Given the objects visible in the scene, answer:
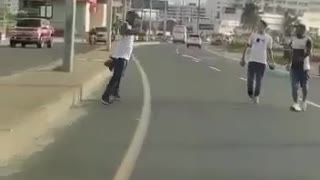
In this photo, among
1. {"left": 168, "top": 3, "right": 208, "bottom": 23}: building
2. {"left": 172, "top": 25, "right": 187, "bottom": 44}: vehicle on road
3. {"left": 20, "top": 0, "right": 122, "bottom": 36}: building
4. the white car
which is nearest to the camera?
the white car

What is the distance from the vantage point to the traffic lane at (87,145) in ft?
28.7

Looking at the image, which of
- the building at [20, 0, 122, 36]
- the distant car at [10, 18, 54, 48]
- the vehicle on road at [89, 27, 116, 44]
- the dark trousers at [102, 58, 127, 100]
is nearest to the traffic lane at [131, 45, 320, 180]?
the dark trousers at [102, 58, 127, 100]

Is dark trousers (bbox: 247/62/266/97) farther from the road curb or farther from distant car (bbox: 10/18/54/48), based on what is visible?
distant car (bbox: 10/18/54/48)

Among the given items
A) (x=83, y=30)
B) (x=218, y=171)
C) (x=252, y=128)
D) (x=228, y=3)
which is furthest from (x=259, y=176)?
(x=228, y=3)

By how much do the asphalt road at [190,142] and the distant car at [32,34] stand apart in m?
29.9

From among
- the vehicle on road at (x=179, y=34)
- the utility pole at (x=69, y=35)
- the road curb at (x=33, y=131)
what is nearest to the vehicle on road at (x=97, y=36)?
the vehicle on road at (x=179, y=34)

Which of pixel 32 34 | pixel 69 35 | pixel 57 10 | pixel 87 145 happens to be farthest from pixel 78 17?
pixel 87 145

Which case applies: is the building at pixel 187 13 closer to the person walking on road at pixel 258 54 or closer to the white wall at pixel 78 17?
the white wall at pixel 78 17

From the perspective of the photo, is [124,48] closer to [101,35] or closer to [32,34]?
[32,34]

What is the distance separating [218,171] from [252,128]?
421 cm

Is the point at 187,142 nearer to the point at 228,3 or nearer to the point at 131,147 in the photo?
the point at 131,147

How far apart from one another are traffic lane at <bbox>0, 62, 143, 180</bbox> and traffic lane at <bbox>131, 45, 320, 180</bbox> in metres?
0.42

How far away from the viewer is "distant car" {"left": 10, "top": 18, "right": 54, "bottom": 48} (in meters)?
48.0

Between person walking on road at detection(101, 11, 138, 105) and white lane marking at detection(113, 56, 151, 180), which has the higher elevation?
person walking on road at detection(101, 11, 138, 105)
